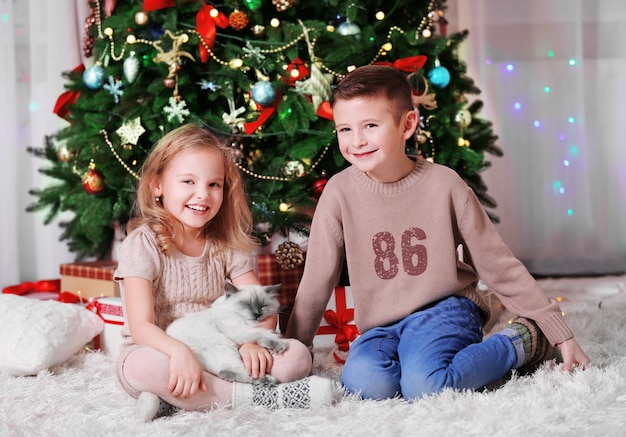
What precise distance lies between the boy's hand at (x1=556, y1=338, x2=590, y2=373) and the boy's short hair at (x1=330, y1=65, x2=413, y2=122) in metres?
0.59

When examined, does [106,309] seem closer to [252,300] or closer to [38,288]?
[252,300]

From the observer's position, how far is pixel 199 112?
2.28 meters

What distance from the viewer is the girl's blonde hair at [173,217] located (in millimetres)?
1569

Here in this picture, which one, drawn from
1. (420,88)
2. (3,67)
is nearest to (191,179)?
(420,88)

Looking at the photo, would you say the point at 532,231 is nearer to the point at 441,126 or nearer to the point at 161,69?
the point at 441,126

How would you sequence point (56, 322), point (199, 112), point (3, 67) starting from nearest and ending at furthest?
point (56, 322) < point (199, 112) < point (3, 67)

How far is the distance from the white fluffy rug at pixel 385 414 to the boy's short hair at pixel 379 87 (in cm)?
60

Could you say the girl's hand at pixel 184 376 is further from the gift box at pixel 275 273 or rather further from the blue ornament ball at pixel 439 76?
the blue ornament ball at pixel 439 76

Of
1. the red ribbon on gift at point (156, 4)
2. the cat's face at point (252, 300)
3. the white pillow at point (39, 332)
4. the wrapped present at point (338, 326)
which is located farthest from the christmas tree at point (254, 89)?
the cat's face at point (252, 300)

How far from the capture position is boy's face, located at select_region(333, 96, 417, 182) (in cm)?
145

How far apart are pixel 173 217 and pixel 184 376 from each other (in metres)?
0.43

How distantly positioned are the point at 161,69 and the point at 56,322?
856 millimetres

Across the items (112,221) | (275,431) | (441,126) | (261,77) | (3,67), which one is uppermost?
(3,67)

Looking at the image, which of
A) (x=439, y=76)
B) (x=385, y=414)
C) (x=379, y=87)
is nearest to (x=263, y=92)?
(x=439, y=76)
